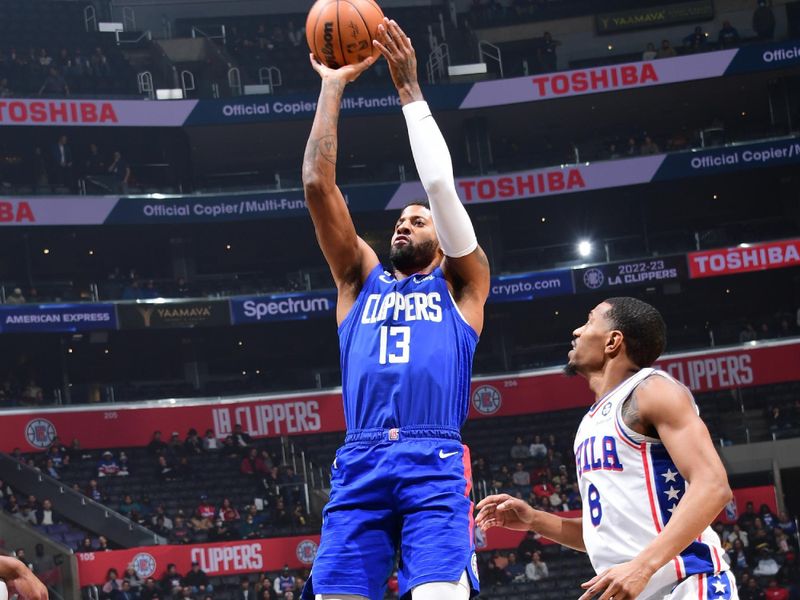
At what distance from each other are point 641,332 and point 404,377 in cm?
94

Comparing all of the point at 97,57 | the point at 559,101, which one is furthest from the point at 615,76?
the point at 97,57

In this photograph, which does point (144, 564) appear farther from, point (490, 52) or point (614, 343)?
point (490, 52)

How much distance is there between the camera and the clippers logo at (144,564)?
20875 mm

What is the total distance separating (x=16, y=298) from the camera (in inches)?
1120

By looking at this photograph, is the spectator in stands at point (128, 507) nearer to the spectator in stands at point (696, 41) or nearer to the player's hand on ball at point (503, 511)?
the spectator in stands at point (696, 41)

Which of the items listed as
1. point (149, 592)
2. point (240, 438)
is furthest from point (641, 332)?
point (240, 438)

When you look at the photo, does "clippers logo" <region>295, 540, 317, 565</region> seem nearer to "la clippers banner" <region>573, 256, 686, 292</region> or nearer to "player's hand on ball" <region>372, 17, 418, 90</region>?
"la clippers banner" <region>573, 256, 686, 292</region>

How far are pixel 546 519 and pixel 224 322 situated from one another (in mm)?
25282

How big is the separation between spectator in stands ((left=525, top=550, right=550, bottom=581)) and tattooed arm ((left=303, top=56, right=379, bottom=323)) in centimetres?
1632

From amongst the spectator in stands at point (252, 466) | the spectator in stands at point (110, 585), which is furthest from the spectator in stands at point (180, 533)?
the spectator in stands at point (252, 466)

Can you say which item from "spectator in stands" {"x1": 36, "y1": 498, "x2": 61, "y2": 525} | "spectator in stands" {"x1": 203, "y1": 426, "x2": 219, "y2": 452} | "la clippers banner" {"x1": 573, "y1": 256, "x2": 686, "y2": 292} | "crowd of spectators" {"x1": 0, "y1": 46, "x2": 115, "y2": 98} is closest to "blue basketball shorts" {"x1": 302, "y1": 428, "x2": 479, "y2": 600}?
"spectator in stands" {"x1": 36, "y1": 498, "x2": 61, "y2": 525}

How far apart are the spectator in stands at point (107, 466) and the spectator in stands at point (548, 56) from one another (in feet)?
50.7

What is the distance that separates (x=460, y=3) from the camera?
3488 centimetres

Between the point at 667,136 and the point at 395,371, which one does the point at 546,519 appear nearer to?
the point at 395,371
